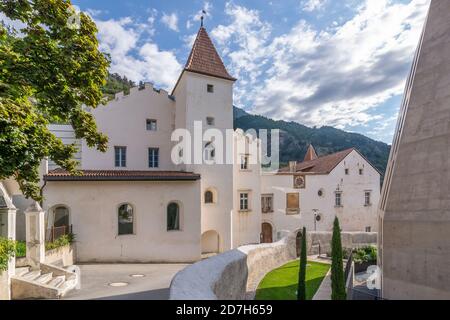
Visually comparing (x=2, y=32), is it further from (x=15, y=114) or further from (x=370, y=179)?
(x=370, y=179)

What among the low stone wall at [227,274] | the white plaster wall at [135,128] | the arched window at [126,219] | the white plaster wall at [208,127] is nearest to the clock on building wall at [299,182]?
the low stone wall at [227,274]

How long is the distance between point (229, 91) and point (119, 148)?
960cm

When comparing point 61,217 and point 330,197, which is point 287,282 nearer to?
point 61,217

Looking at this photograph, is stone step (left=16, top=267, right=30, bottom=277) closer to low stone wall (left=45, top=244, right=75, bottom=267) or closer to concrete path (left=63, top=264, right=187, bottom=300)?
low stone wall (left=45, top=244, right=75, bottom=267)

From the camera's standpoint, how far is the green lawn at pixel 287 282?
13656 millimetres

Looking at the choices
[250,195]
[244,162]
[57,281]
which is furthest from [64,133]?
[250,195]

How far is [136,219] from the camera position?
17.5m

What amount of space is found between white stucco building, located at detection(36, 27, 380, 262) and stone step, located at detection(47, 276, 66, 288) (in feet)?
15.7

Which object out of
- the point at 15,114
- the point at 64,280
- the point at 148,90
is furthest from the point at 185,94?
the point at 15,114

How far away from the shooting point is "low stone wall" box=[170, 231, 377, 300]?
632 cm

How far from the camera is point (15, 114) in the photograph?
598 cm

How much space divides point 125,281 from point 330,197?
74.1 feet

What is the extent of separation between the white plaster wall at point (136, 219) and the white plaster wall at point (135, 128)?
367cm

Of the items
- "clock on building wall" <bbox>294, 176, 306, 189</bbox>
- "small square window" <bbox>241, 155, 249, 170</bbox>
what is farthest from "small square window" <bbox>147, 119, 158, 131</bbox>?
"clock on building wall" <bbox>294, 176, 306, 189</bbox>
